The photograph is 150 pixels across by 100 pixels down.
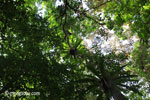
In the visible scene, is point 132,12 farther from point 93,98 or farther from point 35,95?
point 93,98

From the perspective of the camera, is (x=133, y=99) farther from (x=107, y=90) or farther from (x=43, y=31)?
(x=43, y=31)

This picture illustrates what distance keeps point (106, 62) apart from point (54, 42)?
313 centimetres

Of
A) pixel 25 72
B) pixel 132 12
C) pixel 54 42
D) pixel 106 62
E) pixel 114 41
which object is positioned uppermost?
pixel 114 41

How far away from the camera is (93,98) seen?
1148 centimetres

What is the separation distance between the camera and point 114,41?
14.9 metres

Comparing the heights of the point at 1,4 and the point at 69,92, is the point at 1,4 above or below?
above

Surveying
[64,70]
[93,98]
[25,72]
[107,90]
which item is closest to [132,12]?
[107,90]

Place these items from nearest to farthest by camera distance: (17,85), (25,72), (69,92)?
(17,85) → (25,72) → (69,92)

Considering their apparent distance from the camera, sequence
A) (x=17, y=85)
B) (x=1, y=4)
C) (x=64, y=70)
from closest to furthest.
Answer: (x=1, y=4) < (x=17, y=85) < (x=64, y=70)

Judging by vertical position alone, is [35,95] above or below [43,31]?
below

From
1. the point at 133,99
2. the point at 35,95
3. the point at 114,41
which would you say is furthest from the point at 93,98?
the point at 35,95

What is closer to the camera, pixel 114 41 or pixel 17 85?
pixel 17 85

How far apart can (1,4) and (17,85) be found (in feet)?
8.49

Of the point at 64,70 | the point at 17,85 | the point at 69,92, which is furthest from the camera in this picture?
the point at 64,70
